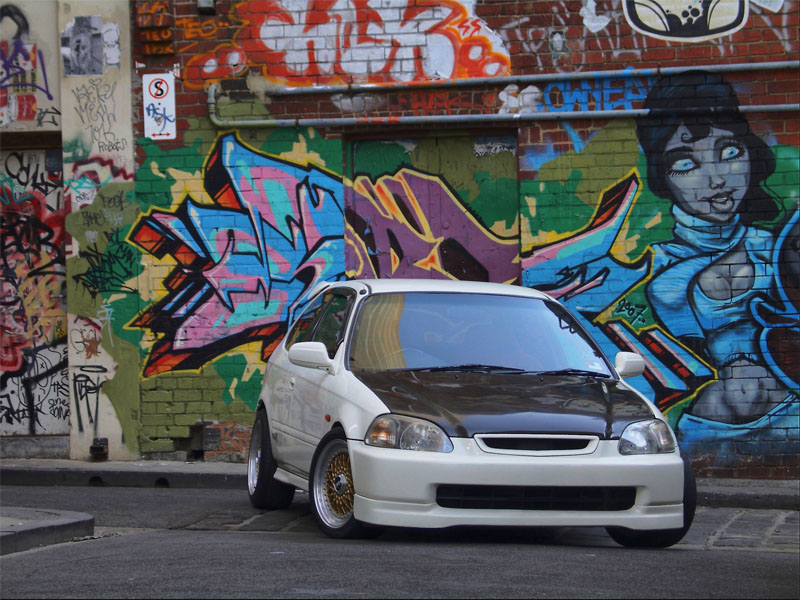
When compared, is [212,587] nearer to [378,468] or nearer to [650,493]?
[378,468]

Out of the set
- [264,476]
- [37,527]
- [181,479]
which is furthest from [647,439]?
[181,479]

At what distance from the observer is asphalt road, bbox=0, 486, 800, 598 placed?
4.89 metres

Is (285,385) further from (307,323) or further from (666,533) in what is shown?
(666,533)

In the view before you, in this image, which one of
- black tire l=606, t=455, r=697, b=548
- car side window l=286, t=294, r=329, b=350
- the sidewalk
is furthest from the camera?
the sidewalk

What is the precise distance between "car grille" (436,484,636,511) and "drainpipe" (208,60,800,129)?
594 centimetres

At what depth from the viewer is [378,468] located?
610cm

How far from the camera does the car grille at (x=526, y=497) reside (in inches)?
241

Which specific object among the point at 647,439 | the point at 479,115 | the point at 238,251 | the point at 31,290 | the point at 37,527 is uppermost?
the point at 479,115

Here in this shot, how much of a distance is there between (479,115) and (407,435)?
6.03m

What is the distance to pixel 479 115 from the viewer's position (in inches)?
457

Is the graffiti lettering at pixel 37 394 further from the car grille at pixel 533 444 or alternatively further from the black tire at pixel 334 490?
the car grille at pixel 533 444

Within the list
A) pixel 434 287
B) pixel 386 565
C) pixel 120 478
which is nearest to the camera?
pixel 386 565

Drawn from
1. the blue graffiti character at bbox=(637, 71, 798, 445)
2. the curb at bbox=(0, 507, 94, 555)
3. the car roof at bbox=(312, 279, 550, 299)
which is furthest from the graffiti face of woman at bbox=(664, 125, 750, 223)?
the curb at bbox=(0, 507, 94, 555)

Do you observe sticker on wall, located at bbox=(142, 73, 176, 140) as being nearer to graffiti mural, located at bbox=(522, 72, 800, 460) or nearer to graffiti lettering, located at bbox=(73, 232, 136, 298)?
graffiti lettering, located at bbox=(73, 232, 136, 298)
